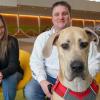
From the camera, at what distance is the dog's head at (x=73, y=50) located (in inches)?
A: 83.5

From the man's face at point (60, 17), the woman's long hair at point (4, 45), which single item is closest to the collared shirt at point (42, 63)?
the man's face at point (60, 17)

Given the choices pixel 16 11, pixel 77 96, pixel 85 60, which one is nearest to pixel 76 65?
pixel 85 60

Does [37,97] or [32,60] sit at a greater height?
[32,60]

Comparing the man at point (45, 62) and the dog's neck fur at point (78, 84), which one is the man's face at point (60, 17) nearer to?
the man at point (45, 62)

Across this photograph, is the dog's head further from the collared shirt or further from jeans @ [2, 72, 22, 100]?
jeans @ [2, 72, 22, 100]

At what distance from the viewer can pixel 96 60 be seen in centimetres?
280

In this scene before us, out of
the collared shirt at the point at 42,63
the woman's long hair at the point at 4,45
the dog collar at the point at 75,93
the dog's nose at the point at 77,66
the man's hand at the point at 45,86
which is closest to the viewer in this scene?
the dog's nose at the point at 77,66

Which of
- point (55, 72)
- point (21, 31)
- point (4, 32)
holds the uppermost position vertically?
point (4, 32)

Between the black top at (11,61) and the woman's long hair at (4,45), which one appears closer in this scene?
the black top at (11,61)

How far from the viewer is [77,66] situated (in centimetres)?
209

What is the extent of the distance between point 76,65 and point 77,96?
297mm

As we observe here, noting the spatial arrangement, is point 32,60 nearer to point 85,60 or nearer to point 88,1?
point 85,60

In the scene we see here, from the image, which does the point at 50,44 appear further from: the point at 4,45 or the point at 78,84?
the point at 4,45

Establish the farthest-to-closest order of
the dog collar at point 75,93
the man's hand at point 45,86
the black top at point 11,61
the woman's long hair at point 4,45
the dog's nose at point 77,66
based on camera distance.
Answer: the woman's long hair at point 4,45 < the black top at point 11,61 < the man's hand at point 45,86 < the dog collar at point 75,93 < the dog's nose at point 77,66
